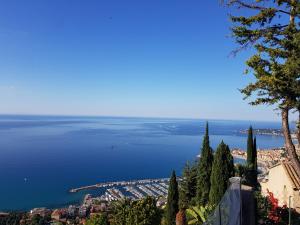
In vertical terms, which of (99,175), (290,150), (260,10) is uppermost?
(260,10)

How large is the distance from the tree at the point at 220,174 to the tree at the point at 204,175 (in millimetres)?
3138

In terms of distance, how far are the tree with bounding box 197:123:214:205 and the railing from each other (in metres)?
16.4

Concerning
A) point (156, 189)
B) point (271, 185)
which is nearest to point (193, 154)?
point (156, 189)

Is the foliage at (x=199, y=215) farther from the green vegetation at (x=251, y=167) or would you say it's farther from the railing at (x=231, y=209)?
the green vegetation at (x=251, y=167)

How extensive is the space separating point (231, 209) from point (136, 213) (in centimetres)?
1094

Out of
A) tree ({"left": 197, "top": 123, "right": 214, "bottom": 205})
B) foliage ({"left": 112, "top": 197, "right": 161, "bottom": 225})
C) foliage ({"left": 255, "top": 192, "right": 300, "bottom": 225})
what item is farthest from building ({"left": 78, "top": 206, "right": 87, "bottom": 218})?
foliage ({"left": 255, "top": 192, "right": 300, "bottom": 225})

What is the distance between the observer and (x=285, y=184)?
16.4m

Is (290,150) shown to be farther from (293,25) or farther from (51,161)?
(51,161)

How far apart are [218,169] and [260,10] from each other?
11118 mm

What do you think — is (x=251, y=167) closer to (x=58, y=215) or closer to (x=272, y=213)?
(x=272, y=213)

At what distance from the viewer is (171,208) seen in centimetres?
1817

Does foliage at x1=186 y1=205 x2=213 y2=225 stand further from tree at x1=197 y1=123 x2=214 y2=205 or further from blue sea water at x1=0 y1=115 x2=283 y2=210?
blue sea water at x1=0 y1=115 x2=283 y2=210

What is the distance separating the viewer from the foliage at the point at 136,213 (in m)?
14.3

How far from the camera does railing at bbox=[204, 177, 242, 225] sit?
4.19 m
